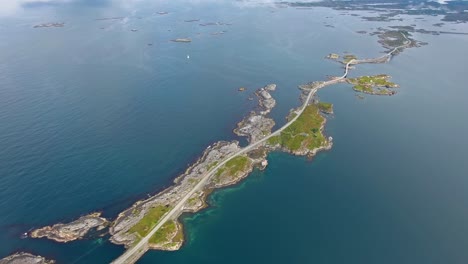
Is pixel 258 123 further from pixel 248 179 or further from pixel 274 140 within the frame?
pixel 248 179

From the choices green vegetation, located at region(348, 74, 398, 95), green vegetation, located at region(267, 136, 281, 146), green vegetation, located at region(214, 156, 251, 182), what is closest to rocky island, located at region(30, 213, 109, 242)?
green vegetation, located at region(214, 156, 251, 182)

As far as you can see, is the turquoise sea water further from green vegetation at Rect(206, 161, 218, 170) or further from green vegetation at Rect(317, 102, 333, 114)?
green vegetation at Rect(206, 161, 218, 170)

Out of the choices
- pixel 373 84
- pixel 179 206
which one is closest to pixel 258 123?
pixel 179 206

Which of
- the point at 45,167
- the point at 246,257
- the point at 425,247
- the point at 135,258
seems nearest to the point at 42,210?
the point at 45,167

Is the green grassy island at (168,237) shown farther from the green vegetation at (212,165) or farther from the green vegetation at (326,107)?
the green vegetation at (326,107)

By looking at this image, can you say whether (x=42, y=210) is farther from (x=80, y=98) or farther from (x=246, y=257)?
(x=80, y=98)

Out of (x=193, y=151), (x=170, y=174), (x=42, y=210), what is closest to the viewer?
(x=42, y=210)

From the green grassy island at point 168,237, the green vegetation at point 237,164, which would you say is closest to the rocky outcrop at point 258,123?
the green vegetation at point 237,164
